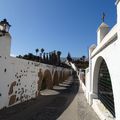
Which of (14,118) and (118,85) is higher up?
(118,85)

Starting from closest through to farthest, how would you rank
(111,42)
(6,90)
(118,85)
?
(118,85) → (111,42) → (6,90)

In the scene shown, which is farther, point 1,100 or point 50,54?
point 50,54

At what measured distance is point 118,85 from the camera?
4949 millimetres

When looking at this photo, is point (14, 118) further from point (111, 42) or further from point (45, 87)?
point (45, 87)

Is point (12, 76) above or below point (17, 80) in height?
above

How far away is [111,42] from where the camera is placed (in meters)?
5.82

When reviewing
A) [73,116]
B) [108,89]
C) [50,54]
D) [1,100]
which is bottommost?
[73,116]

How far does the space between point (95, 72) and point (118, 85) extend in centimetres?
611

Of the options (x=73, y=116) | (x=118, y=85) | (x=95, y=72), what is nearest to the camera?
(x=118, y=85)

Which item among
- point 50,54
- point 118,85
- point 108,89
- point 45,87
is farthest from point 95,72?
point 50,54

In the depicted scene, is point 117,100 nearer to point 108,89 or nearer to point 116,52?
point 116,52

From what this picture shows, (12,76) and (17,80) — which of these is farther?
(17,80)

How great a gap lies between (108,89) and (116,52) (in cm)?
388

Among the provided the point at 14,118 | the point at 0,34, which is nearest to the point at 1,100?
the point at 14,118
